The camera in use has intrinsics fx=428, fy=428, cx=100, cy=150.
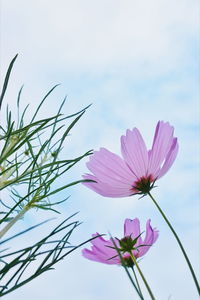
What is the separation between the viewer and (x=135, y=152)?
578 millimetres

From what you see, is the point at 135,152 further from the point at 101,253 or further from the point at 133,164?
the point at 101,253

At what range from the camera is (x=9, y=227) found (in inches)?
23.2

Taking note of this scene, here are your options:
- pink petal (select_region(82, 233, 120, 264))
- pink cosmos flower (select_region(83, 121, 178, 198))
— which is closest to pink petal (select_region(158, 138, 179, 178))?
pink cosmos flower (select_region(83, 121, 178, 198))

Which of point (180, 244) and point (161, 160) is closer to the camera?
point (180, 244)

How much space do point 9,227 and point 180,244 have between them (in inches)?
11.2

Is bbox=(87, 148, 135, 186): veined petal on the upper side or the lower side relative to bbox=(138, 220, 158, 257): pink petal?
upper

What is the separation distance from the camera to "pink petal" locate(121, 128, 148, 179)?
0.58m

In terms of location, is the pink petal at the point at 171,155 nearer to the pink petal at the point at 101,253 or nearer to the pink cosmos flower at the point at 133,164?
the pink cosmos flower at the point at 133,164

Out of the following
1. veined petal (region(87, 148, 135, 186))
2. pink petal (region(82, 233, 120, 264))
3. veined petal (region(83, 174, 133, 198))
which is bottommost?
pink petal (region(82, 233, 120, 264))

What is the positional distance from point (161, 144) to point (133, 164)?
0.05 meters

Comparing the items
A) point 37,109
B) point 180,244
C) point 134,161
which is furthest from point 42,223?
point 37,109

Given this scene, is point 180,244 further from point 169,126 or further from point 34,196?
point 34,196

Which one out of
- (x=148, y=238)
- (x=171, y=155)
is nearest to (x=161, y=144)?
(x=171, y=155)

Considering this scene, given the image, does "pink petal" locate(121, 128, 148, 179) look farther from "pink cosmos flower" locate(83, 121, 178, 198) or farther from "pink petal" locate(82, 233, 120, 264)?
"pink petal" locate(82, 233, 120, 264)
